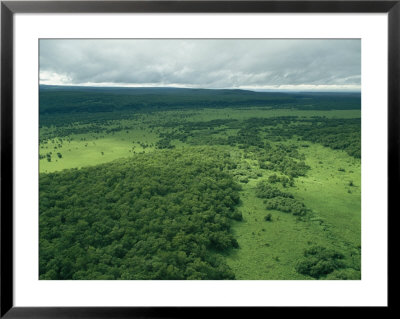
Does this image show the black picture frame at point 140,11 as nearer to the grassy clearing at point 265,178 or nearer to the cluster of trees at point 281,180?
the grassy clearing at point 265,178

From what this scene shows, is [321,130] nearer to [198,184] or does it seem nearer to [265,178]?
[265,178]

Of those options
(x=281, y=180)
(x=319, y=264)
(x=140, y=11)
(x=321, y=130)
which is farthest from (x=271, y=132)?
(x=140, y=11)

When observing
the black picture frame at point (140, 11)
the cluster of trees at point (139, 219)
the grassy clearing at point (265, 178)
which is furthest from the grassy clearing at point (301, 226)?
the black picture frame at point (140, 11)

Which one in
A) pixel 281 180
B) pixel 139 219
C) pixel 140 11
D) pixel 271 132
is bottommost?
pixel 139 219

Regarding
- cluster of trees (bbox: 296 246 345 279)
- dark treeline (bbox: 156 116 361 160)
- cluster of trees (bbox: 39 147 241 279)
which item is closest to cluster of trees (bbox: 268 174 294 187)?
dark treeline (bbox: 156 116 361 160)

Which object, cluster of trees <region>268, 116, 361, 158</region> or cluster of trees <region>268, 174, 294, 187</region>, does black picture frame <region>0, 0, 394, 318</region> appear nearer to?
cluster of trees <region>268, 174, 294, 187</region>
